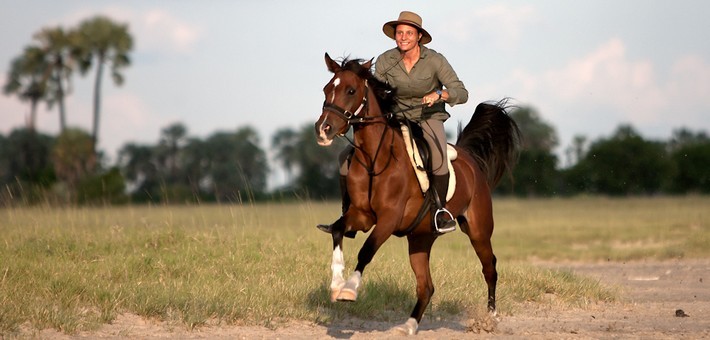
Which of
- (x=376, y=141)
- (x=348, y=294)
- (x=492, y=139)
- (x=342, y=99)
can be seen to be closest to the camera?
(x=348, y=294)

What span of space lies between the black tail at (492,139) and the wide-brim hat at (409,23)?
6.75 ft

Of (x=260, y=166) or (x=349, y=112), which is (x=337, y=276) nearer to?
(x=349, y=112)

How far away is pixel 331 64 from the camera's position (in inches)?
328

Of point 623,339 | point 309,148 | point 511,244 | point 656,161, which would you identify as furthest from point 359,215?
point 309,148

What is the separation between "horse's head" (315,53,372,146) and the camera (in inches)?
306

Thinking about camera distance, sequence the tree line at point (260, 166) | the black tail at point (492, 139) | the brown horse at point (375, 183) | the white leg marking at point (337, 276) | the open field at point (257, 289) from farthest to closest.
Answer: the tree line at point (260, 166)
the black tail at point (492, 139)
the open field at point (257, 289)
the brown horse at point (375, 183)
the white leg marking at point (337, 276)

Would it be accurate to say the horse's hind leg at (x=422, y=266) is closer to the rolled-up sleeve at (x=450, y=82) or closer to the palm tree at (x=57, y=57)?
the rolled-up sleeve at (x=450, y=82)

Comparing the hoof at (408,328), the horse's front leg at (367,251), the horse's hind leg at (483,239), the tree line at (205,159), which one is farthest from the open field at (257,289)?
the tree line at (205,159)

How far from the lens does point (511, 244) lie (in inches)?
907

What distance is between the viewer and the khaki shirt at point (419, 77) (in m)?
8.95

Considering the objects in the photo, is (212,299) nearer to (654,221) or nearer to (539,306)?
(539,306)

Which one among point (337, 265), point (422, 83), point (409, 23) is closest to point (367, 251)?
point (337, 265)

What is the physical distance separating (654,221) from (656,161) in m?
9.60

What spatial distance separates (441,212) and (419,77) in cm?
114
